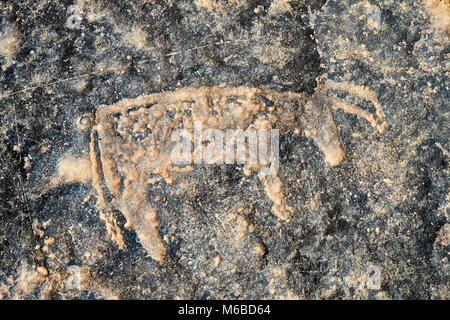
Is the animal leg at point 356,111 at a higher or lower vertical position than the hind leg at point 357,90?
lower

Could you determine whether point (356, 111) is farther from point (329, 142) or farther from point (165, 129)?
point (165, 129)

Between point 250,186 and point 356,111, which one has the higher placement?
point 356,111

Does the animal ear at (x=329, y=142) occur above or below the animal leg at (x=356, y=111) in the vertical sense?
below

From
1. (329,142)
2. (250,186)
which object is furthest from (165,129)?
(329,142)
